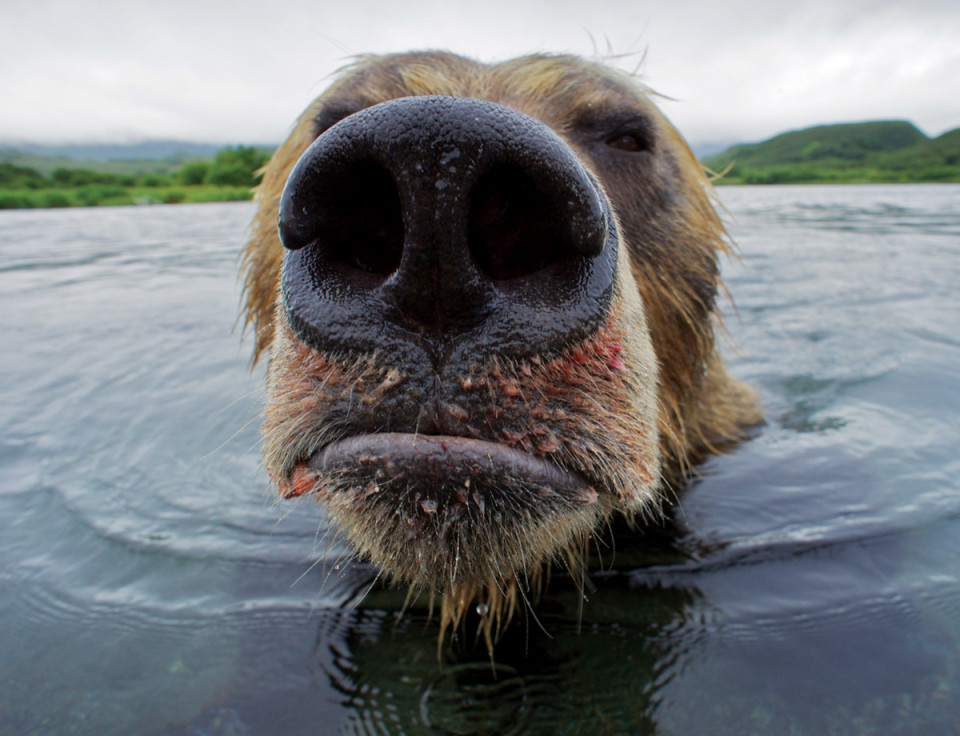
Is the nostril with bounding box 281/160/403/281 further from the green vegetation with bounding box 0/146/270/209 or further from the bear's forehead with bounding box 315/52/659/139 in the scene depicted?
the green vegetation with bounding box 0/146/270/209

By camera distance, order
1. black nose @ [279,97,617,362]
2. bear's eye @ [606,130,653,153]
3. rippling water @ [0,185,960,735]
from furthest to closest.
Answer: bear's eye @ [606,130,653,153]
rippling water @ [0,185,960,735]
black nose @ [279,97,617,362]

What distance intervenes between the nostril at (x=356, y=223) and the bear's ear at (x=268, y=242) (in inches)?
62.5

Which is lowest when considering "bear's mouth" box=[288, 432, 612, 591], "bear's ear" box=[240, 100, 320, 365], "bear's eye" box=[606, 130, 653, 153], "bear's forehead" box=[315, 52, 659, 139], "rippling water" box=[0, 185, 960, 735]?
"rippling water" box=[0, 185, 960, 735]

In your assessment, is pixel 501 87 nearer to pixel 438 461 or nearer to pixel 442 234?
pixel 442 234

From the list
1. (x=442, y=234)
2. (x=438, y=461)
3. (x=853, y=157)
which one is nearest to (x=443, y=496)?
(x=438, y=461)

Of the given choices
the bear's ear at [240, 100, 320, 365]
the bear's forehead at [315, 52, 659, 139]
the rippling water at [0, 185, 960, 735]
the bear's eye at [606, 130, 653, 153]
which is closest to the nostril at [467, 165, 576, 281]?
the rippling water at [0, 185, 960, 735]

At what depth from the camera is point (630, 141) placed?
3016 millimetres

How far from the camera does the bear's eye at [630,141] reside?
116 inches

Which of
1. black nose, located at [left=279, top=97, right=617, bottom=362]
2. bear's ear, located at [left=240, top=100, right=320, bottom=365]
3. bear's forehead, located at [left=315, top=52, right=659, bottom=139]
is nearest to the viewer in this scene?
black nose, located at [left=279, top=97, right=617, bottom=362]

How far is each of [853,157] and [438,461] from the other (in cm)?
11731

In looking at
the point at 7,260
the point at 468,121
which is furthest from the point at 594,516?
the point at 7,260

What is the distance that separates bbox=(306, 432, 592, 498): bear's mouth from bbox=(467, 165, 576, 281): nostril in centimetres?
42

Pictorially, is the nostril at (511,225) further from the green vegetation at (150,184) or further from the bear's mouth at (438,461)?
the green vegetation at (150,184)

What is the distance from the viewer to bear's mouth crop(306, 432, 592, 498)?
151 cm
